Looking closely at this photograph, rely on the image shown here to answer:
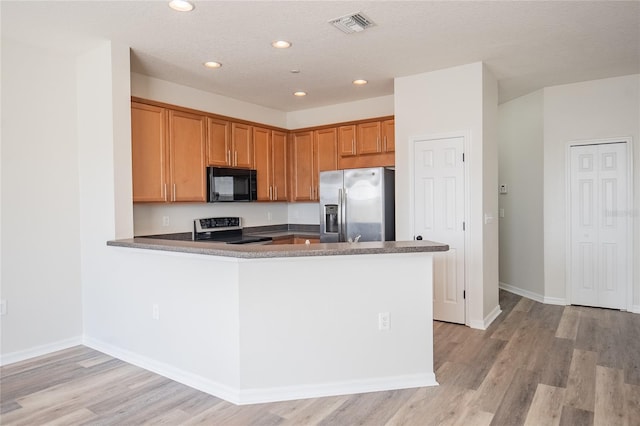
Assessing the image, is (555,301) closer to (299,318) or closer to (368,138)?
(368,138)

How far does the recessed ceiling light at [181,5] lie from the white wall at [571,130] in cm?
418

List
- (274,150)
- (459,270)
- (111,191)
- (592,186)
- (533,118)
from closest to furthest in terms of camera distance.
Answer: (111,191)
(459,270)
(592,186)
(533,118)
(274,150)

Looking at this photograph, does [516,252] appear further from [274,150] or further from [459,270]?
[274,150]

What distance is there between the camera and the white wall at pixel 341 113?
5.26 m

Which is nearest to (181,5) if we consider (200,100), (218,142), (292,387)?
(218,142)

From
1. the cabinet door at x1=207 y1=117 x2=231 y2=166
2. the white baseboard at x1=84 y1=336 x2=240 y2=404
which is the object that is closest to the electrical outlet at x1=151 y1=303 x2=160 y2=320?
the white baseboard at x1=84 y1=336 x2=240 y2=404

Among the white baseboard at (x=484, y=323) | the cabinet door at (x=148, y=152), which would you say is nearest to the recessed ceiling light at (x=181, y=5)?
the cabinet door at (x=148, y=152)

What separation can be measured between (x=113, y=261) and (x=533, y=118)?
4.98 m

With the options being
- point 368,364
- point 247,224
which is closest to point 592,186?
point 368,364

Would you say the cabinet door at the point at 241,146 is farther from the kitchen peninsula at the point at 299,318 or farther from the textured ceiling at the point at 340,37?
the kitchen peninsula at the point at 299,318

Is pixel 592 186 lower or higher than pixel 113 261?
higher

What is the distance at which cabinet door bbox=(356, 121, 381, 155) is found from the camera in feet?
16.3

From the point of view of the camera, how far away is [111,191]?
3396mm

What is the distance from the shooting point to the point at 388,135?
193 inches
